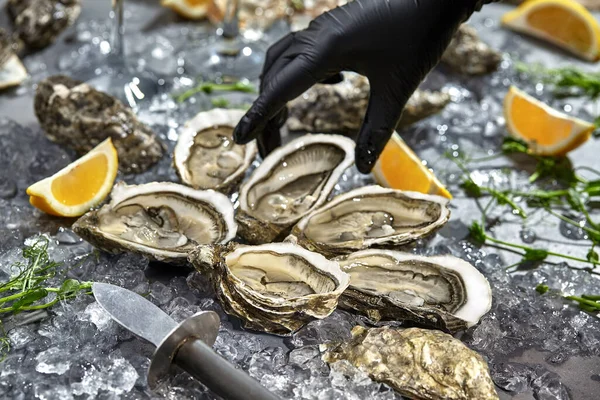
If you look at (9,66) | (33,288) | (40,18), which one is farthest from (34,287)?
(40,18)

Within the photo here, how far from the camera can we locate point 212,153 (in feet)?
6.70

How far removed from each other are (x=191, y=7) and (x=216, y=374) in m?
2.00

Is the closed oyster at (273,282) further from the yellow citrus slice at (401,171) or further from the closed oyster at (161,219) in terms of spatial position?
the yellow citrus slice at (401,171)

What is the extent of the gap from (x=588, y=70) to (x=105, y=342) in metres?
2.25

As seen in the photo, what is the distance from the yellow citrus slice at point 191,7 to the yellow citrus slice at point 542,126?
4.26ft

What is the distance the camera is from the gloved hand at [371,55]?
1765 millimetres

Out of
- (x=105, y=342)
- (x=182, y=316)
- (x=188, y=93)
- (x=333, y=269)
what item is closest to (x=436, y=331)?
(x=333, y=269)

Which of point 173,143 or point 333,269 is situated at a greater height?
point 333,269

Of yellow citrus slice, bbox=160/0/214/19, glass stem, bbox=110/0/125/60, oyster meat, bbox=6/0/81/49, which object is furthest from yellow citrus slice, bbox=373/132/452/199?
oyster meat, bbox=6/0/81/49

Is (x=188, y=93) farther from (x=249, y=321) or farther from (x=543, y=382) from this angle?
(x=543, y=382)

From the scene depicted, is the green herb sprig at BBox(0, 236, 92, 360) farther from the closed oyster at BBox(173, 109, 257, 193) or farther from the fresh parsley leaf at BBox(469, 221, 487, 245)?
the fresh parsley leaf at BBox(469, 221, 487, 245)

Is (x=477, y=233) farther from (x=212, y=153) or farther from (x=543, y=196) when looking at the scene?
(x=212, y=153)

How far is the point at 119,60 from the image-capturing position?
2479mm

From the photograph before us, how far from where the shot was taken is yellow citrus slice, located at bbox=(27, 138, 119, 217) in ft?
5.92
